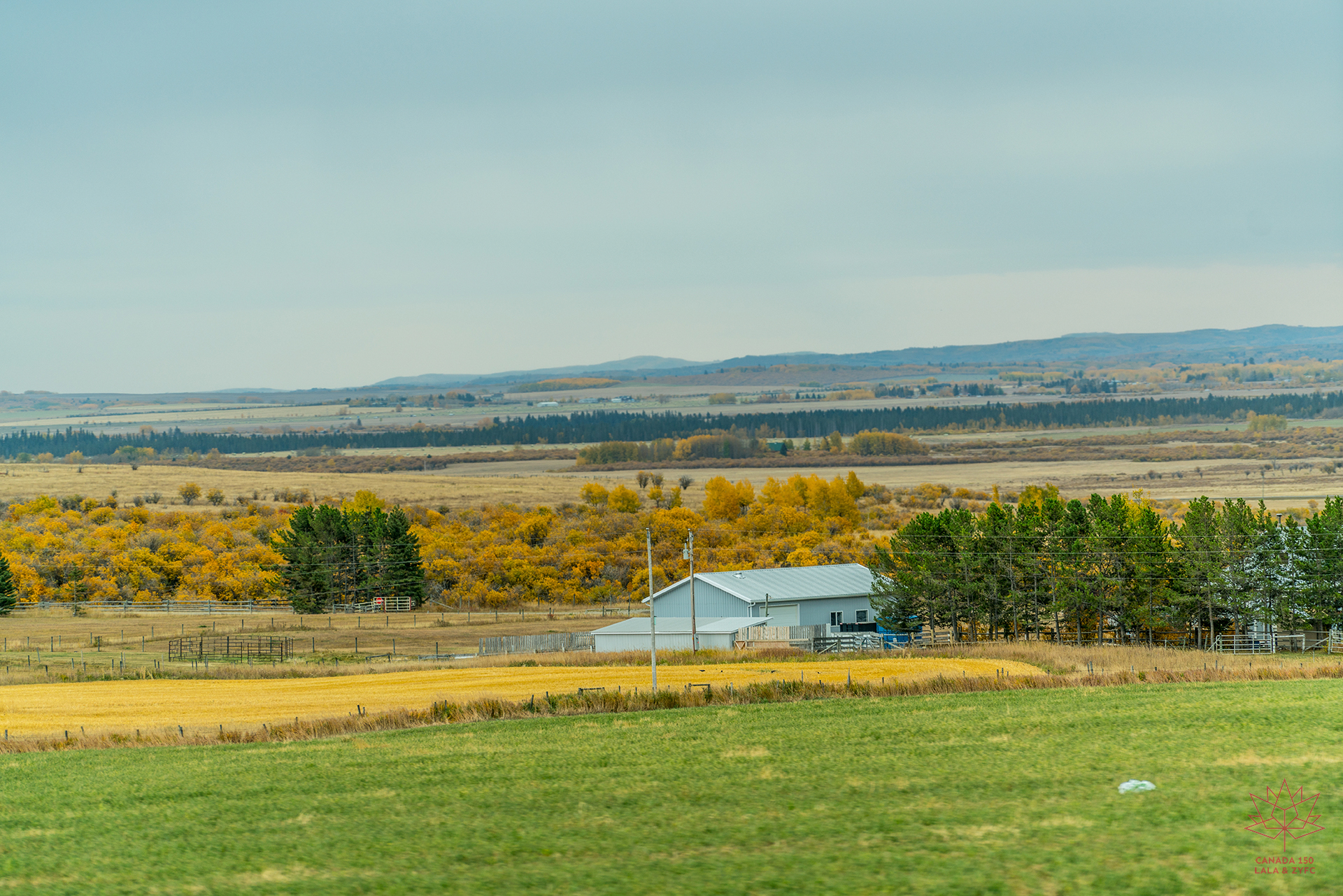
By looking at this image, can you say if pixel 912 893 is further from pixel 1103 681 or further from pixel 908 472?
pixel 908 472

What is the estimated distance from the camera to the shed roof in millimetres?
62469

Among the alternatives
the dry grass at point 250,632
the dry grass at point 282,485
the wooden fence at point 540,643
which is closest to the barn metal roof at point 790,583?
the wooden fence at point 540,643

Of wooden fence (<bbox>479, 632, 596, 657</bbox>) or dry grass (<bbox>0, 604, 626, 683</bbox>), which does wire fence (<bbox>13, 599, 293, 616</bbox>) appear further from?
wooden fence (<bbox>479, 632, 596, 657</bbox>)

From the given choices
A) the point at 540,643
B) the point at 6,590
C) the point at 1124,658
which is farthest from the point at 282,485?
the point at 1124,658

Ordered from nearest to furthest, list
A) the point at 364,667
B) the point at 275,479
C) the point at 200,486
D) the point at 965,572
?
the point at 364,667 → the point at 965,572 → the point at 200,486 → the point at 275,479

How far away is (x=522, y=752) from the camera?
77.2 ft

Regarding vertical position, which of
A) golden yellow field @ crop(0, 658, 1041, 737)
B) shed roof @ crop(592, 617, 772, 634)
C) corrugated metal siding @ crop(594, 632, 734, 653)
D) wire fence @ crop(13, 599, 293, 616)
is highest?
golden yellow field @ crop(0, 658, 1041, 737)

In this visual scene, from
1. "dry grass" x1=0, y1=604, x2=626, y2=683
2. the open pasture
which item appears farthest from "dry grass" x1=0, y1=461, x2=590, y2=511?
"dry grass" x1=0, y1=604, x2=626, y2=683

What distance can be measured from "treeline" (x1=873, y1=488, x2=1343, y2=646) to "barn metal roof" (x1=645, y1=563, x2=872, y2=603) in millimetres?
2430

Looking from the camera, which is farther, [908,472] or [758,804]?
[908,472]

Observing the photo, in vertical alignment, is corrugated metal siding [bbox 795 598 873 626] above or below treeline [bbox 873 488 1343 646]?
below

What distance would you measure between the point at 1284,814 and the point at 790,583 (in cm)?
5492

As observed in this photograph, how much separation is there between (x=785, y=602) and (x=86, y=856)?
172 ft

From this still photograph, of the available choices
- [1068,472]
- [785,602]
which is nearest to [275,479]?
[1068,472]
